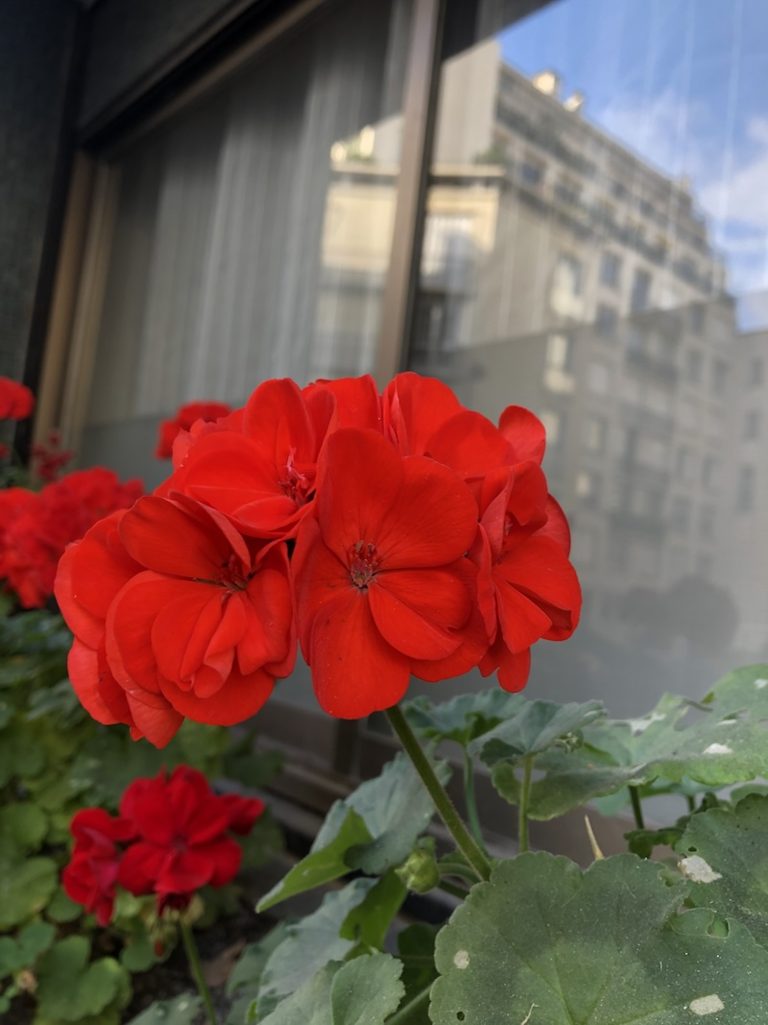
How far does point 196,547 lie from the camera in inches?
13.2

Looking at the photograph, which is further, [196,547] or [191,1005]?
[191,1005]

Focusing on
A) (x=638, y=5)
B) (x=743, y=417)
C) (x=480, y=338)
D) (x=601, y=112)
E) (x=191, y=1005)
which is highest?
(x=638, y=5)

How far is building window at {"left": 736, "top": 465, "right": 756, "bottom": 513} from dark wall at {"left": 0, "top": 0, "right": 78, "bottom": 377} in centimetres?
243

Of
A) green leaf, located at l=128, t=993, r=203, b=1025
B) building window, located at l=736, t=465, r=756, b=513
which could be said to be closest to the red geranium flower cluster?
green leaf, located at l=128, t=993, r=203, b=1025

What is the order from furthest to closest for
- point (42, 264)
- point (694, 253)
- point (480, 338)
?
point (42, 264) < point (480, 338) < point (694, 253)

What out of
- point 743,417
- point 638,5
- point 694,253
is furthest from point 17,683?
point 638,5

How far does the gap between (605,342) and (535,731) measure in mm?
1041

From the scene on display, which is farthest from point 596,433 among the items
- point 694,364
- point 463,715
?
point 463,715

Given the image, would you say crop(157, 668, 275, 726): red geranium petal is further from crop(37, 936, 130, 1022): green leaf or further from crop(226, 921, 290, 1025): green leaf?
crop(37, 936, 130, 1022): green leaf

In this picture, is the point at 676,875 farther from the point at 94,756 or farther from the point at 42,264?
the point at 42,264

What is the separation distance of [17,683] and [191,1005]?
638 mm

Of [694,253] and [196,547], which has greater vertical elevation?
[694,253]

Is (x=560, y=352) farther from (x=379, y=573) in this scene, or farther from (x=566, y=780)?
(x=379, y=573)

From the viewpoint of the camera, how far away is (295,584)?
1.06 feet
